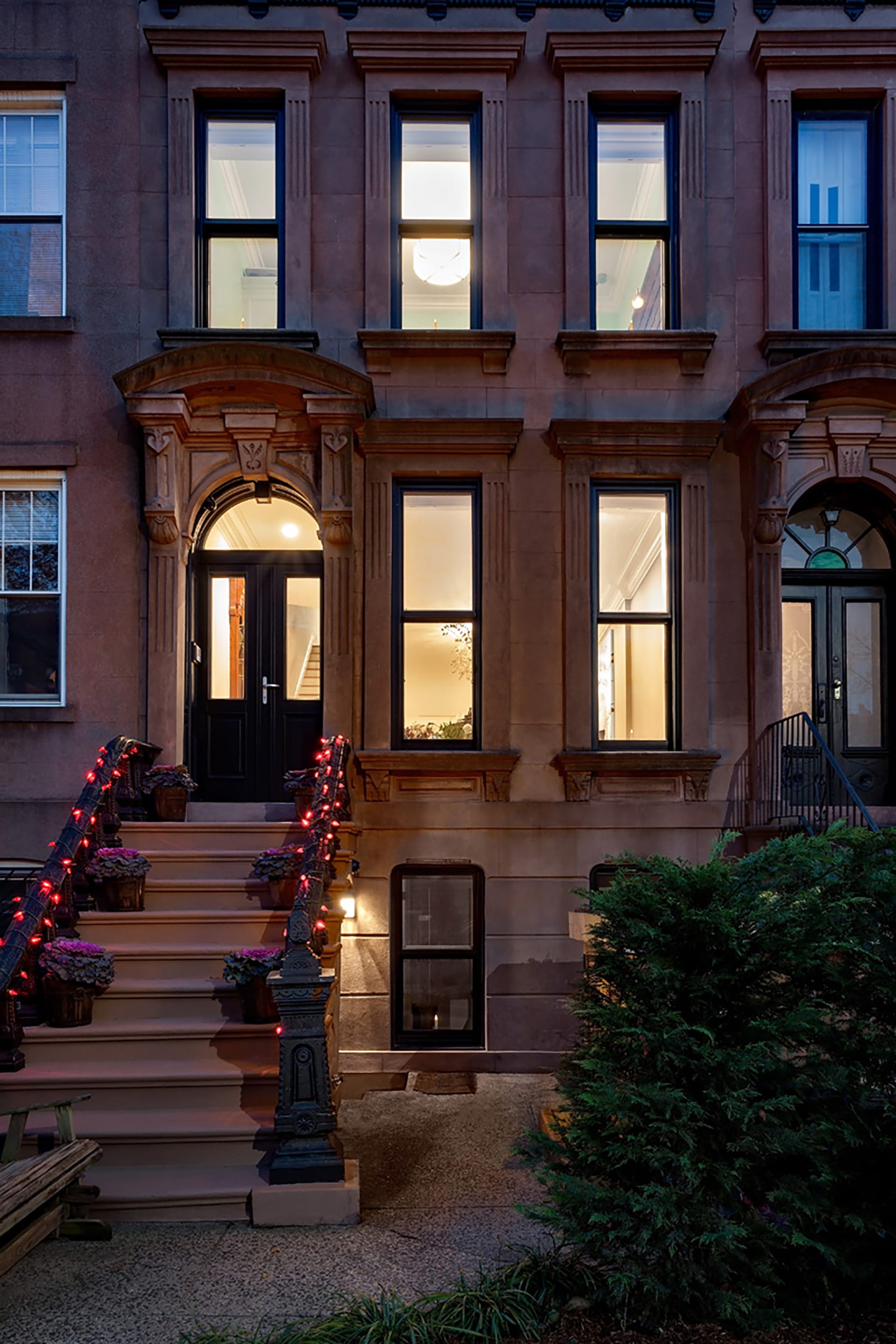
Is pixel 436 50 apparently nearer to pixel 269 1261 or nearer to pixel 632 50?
pixel 632 50

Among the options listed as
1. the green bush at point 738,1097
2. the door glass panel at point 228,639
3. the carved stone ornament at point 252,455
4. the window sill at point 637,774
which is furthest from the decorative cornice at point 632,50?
the green bush at point 738,1097

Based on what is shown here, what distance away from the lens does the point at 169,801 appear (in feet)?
27.5

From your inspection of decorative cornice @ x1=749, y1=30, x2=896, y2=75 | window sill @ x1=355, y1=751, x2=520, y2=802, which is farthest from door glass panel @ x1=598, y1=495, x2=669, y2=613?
decorative cornice @ x1=749, y1=30, x2=896, y2=75

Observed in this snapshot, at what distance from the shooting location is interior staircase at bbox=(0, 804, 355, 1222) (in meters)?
5.36

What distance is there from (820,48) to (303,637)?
296 inches

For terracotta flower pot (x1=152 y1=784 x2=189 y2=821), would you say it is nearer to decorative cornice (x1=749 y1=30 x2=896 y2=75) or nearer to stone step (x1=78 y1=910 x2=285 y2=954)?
stone step (x1=78 y1=910 x2=285 y2=954)

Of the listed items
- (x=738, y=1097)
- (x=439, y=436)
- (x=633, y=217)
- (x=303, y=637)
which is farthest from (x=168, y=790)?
(x=633, y=217)

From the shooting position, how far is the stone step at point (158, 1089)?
5762 millimetres

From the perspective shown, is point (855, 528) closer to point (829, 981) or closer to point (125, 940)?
point (829, 981)

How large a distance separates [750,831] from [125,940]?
5.40 m

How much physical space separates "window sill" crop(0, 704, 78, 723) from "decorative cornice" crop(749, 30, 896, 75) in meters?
8.98

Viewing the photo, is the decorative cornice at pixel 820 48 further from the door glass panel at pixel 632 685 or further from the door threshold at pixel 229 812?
the door threshold at pixel 229 812

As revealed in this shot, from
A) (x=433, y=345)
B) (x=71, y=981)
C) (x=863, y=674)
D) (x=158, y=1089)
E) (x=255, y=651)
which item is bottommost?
(x=158, y=1089)

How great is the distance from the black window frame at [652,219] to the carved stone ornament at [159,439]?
13.7ft
